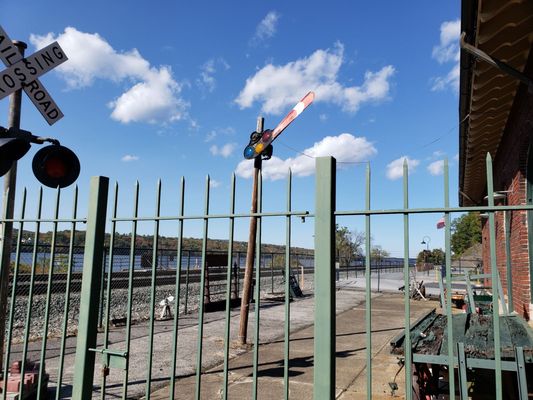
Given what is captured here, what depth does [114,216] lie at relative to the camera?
387 centimetres

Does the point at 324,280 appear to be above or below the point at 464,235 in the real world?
below

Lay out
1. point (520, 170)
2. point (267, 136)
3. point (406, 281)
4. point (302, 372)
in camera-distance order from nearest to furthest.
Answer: point (406, 281), point (302, 372), point (520, 170), point (267, 136)

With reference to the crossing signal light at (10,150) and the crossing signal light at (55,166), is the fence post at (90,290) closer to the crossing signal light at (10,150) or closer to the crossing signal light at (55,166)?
the crossing signal light at (55,166)

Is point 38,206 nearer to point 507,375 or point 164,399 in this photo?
point 164,399

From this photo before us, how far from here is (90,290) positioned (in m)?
3.82

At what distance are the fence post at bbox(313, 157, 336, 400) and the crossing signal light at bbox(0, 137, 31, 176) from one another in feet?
9.04

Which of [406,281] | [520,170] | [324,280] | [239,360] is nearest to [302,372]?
[239,360]

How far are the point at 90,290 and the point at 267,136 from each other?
4.70 m

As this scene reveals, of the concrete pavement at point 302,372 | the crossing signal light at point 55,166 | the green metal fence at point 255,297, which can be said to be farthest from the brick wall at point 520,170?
the crossing signal light at point 55,166

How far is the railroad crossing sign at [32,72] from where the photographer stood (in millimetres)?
4016

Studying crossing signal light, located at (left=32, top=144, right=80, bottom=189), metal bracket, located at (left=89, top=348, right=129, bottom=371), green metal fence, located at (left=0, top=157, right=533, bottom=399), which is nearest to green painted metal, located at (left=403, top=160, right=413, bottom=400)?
green metal fence, located at (left=0, top=157, right=533, bottom=399)

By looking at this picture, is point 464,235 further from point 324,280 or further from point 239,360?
point 324,280

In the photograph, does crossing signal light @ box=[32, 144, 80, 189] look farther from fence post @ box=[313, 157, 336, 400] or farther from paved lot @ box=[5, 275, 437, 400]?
fence post @ box=[313, 157, 336, 400]

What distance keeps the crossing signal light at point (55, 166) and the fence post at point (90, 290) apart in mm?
309
